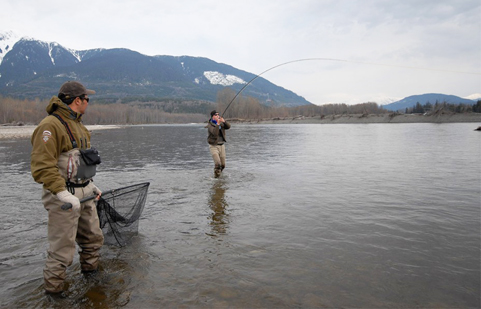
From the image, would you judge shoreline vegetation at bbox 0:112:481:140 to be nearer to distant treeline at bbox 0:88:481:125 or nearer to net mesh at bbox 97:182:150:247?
distant treeline at bbox 0:88:481:125

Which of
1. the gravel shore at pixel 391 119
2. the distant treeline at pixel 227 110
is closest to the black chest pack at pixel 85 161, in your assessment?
the distant treeline at pixel 227 110

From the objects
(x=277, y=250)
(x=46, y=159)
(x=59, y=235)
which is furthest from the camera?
(x=277, y=250)

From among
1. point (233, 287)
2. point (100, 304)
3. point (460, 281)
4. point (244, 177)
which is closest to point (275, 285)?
point (233, 287)

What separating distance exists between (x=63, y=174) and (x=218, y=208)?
439 centimetres

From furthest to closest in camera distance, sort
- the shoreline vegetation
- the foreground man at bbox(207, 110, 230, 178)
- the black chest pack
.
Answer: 1. the shoreline vegetation
2. the foreground man at bbox(207, 110, 230, 178)
3. the black chest pack

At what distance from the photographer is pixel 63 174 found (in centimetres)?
369

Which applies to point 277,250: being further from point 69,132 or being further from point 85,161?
point 69,132

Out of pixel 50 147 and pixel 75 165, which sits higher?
pixel 50 147

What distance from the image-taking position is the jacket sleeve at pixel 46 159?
3355mm

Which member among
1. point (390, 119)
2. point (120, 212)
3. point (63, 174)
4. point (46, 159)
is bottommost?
point (120, 212)

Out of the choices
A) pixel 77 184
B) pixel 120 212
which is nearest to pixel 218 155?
pixel 120 212

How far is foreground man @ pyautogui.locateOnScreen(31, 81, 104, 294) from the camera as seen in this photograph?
340cm

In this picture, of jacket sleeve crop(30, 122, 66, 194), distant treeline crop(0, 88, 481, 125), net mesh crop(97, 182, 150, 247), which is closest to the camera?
jacket sleeve crop(30, 122, 66, 194)

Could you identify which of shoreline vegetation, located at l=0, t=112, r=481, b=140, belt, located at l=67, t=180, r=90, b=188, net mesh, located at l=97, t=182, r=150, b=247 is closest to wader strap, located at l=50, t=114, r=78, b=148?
belt, located at l=67, t=180, r=90, b=188
